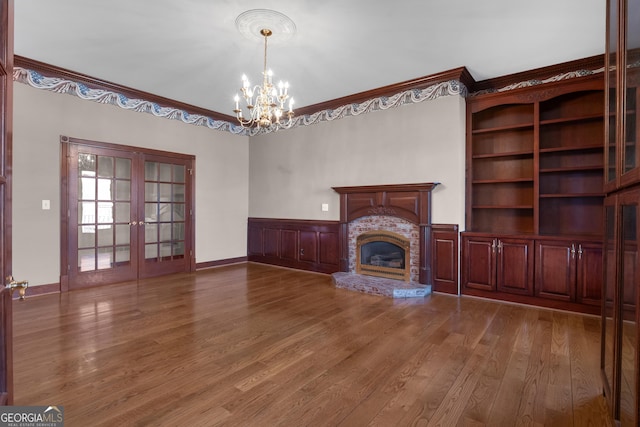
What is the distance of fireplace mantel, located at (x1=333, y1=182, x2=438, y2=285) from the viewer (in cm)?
459

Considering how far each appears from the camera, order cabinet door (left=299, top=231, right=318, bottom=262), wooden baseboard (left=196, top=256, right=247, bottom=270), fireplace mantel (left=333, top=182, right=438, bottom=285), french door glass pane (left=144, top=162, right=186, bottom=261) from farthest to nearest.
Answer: wooden baseboard (left=196, top=256, right=247, bottom=270) → cabinet door (left=299, top=231, right=318, bottom=262) → french door glass pane (left=144, top=162, right=186, bottom=261) → fireplace mantel (left=333, top=182, right=438, bottom=285)

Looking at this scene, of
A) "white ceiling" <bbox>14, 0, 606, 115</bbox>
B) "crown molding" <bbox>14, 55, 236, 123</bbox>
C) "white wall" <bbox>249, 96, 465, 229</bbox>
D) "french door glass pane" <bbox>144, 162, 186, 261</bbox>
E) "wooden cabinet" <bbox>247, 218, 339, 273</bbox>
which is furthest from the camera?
"wooden cabinet" <bbox>247, 218, 339, 273</bbox>

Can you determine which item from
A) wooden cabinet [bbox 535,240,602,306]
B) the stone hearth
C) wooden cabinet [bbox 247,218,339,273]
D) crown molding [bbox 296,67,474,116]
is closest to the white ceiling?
crown molding [bbox 296,67,474,116]

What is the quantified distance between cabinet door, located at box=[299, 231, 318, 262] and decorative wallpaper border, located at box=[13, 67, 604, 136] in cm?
204

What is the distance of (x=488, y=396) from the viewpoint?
6.73 ft

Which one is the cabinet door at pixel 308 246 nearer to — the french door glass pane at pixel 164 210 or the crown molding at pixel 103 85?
the french door glass pane at pixel 164 210

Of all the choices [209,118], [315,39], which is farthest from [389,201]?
[209,118]

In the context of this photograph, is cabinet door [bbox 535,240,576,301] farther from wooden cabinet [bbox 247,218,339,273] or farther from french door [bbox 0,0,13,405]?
french door [bbox 0,0,13,405]

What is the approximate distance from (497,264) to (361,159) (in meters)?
2.49

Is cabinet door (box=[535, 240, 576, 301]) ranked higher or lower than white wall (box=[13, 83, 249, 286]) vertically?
lower

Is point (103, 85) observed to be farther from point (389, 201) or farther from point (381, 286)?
point (381, 286)

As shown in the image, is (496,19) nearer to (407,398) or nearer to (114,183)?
(407,398)

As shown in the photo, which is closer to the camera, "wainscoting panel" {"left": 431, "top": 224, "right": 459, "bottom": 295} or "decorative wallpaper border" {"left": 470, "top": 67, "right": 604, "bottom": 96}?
"decorative wallpaper border" {"left": 470, "top": 67, "right": 604, "bottom": 96}

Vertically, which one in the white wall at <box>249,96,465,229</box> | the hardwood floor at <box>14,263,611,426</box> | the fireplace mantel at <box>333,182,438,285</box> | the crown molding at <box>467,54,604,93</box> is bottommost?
the hardwood floor at <box>14,263,611,426</box>
